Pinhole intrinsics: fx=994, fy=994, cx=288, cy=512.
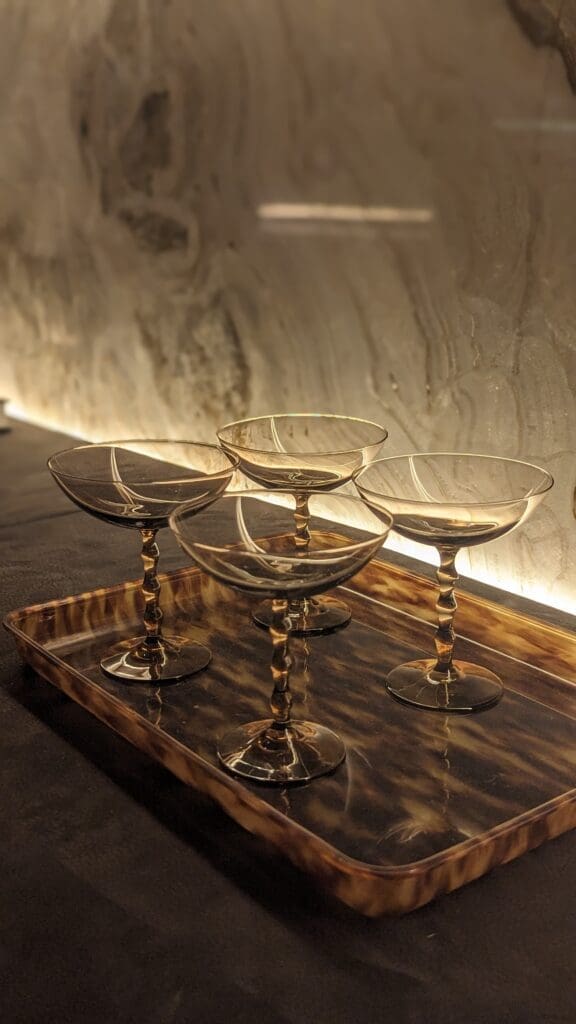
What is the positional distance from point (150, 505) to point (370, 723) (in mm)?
257

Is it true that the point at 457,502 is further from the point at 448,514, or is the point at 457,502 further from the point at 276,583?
the point at 276,583

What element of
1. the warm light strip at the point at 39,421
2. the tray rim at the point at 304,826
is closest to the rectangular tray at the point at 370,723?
the tray rim at the point at 304,826

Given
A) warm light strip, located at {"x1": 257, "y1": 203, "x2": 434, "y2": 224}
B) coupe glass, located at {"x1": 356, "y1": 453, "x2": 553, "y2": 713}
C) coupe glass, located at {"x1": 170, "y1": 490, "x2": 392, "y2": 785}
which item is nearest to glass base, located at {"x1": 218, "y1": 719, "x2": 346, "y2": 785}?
coupe glass, located at {"x1": 170, "y1": 490, "x2": 392, "y2": 785}

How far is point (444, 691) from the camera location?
30.9 inches

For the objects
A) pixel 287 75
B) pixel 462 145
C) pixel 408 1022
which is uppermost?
pixel 287 75

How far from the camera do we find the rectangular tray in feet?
1.88

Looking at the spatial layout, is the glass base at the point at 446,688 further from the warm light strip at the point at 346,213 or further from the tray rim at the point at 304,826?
the warm light strip at the point at 346,213

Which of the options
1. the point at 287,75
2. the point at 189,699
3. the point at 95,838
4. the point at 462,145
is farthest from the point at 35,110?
the point at 95,838

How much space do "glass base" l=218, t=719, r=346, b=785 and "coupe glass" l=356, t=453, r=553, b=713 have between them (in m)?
0.10

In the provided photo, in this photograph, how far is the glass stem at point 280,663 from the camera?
652mm

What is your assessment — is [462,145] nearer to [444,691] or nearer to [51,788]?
[444,691]

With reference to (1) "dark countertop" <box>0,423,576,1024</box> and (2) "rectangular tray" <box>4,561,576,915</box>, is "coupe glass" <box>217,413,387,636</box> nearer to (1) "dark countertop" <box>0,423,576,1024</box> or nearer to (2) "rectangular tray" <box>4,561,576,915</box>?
(2) "rectangular tray" <box>4,561,576,915</box>

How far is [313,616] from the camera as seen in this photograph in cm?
94

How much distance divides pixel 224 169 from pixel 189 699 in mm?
884
